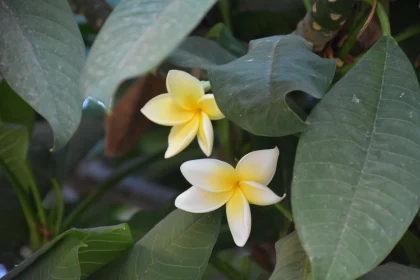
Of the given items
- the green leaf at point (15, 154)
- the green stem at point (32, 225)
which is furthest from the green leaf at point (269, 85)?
the green stem at point (32, 225)

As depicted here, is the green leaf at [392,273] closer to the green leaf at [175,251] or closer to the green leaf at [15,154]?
the green leaf at [175,251]

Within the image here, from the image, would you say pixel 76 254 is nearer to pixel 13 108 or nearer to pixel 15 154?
pixel 15 154

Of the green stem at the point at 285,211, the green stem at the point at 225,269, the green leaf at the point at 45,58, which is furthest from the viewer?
the green stem at the point at 225,269

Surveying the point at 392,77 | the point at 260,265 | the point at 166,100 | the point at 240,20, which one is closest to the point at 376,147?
the point at 392,77

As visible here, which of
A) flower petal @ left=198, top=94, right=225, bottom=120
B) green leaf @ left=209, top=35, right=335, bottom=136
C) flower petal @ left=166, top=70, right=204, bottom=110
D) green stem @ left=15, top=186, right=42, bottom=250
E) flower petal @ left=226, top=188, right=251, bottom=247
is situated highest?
green leaf @ left=209, top=35, right=335, bottom=136

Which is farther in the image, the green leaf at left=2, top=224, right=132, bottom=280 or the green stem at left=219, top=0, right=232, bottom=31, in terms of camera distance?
the green stem at left=219, top=0, right=232, bottom=31

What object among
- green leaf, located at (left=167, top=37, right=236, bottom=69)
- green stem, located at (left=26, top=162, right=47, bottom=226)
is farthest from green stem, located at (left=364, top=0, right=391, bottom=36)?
green stem, located at (left=26, top=162, right=47, bottom=226)

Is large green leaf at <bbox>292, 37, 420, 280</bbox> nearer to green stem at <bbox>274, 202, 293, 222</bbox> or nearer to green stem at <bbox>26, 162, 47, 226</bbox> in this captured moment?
green stem at <bbox>274, 202, 293, 222</bbox>
